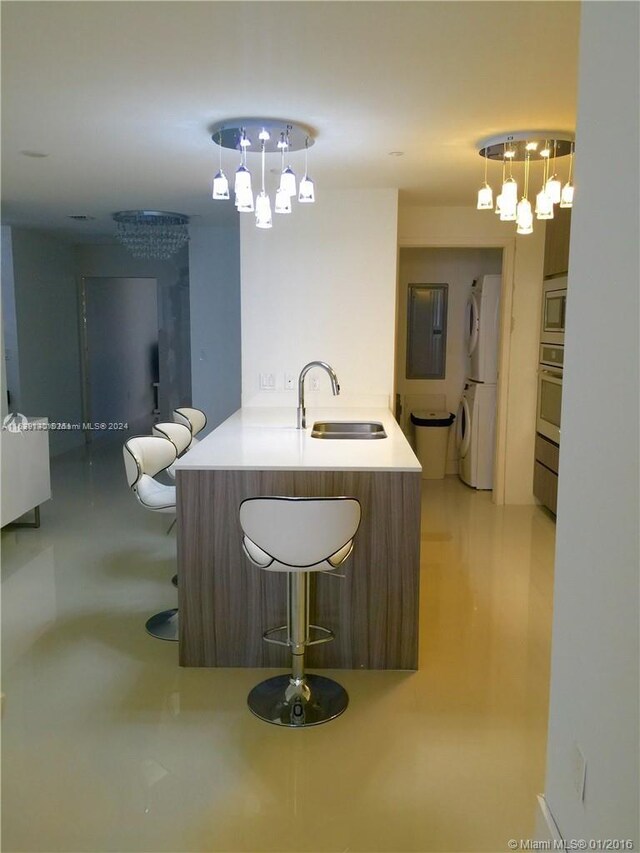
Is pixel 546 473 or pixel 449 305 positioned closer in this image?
pixel 546 473

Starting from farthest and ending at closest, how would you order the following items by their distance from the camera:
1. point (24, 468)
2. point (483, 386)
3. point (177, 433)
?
point (483, 386), point (24, 468), point (177, 433)

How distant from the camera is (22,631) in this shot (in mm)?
3438

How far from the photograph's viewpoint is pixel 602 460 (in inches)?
55.6

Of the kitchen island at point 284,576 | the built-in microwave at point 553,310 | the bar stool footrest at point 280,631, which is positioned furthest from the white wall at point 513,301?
the bar stool footrest at point 280,631

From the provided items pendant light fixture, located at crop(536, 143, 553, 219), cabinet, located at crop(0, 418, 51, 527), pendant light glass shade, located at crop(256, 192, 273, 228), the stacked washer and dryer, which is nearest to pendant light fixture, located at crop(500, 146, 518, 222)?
pendant light fixture, located at crop(536, 143, 553, 219)

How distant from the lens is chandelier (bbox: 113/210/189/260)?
19.7ft

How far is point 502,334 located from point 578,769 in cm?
449

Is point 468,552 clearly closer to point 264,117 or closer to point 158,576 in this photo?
point 158,576

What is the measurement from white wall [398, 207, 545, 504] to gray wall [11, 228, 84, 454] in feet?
12.2

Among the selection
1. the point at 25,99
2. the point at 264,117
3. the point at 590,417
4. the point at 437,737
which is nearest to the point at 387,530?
the point at 437,737

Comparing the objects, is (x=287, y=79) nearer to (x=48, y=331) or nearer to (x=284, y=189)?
(x=284, y=189)

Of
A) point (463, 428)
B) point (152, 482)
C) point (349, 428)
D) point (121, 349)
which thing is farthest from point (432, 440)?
point (152, 482)

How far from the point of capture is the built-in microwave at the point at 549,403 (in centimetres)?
504

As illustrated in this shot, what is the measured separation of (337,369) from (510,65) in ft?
8.42
